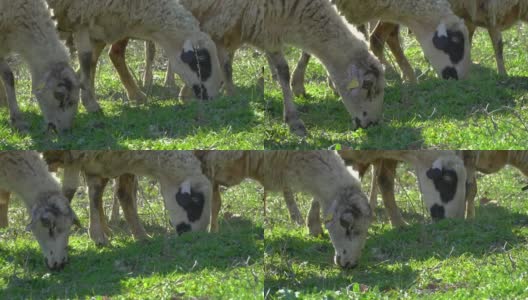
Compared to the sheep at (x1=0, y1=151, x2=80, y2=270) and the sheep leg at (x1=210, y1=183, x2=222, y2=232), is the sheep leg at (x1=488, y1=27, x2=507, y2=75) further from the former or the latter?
the sheep at (x1=0, y1=151, x2=80, y2=270)

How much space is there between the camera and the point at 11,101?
12.9 meters

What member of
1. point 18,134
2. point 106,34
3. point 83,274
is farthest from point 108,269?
point 106,34

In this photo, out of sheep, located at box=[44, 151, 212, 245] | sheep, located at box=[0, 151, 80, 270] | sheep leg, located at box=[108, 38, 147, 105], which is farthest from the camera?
sheep leg, located at box=[108, 38, 147, 105]

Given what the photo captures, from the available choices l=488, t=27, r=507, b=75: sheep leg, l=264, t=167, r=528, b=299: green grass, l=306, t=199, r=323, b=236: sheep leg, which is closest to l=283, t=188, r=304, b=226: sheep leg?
l=264, t=167, r=528, b=299: green grass

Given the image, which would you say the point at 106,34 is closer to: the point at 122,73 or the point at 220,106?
the point at 122,73

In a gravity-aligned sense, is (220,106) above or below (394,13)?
below

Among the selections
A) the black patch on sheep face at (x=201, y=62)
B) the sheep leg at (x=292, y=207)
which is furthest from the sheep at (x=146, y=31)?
the sheep leg at (x=292, y=207)

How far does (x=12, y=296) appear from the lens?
11.0 metres

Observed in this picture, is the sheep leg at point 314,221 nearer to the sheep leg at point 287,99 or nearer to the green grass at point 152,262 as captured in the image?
the green grass at point 152,262

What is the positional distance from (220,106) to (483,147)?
9.53 feet

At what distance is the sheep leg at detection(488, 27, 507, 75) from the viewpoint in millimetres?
14711

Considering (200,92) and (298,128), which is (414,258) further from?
(200,92)

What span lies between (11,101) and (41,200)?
4.63ft

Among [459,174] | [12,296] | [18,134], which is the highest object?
[18,134]
